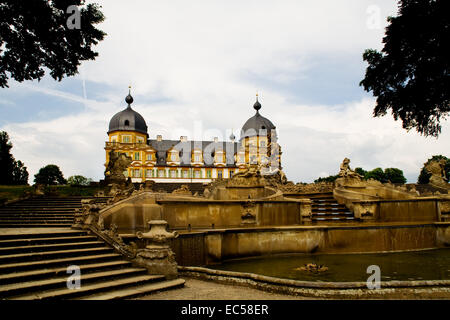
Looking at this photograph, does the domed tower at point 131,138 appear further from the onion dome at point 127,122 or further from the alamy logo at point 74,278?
the alamy logo at point 74,278

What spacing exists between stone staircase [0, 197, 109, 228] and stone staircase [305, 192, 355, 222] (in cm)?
1252

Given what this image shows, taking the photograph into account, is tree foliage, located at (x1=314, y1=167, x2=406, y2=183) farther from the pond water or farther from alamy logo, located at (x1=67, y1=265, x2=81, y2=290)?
alamy logo, located at (x1=67, y1=265, x2=81, y2=290)

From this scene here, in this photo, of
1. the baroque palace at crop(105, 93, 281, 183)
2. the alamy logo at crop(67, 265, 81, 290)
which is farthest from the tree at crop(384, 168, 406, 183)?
the alamy logo at crop(67, 265, 81, 290)

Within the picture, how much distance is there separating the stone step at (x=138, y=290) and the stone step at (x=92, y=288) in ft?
0.37

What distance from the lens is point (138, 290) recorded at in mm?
7727

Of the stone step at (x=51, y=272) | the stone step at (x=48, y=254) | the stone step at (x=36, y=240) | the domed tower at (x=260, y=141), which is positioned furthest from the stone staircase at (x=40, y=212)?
the domed tower at (x=260, y=141)

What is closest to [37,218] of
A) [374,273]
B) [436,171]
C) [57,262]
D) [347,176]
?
[57,262]

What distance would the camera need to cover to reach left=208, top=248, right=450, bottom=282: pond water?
988cm

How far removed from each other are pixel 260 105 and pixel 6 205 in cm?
9057

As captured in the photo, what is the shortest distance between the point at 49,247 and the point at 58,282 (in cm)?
210

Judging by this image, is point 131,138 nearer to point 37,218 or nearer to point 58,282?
point 37,218

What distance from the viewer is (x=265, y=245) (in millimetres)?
14422

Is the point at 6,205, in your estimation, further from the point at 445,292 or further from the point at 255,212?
the point at 445,292
